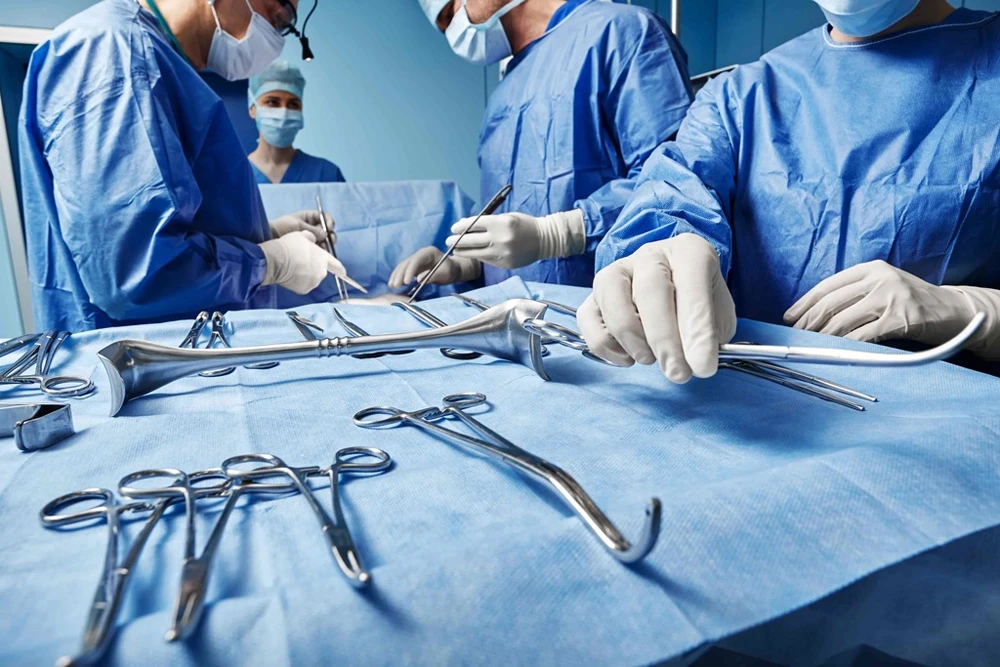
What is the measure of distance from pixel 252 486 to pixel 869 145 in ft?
3.24

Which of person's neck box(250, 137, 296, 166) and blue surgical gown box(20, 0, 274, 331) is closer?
blue surgical gown box(20, 0, 274, 331)

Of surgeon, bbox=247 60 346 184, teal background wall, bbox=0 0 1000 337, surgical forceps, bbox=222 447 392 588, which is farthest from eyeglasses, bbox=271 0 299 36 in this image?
teal background wall, bbox=0 0 1000 337

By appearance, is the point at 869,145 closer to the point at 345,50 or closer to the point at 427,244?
the point at 427,244

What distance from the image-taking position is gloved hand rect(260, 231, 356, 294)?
1.50m

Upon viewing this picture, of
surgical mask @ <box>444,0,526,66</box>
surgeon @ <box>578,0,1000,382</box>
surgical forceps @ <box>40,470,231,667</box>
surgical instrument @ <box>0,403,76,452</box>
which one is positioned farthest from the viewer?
surgical mask @ <box>444,0,526,66</box>

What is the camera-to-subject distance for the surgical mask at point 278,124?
2.73m

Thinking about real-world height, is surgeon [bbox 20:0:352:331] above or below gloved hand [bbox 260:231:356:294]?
above

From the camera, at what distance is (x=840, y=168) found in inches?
38.1

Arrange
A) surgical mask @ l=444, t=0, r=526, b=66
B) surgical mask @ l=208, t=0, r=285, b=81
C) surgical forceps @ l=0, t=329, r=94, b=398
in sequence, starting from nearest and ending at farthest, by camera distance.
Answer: surgical forceps @ l=0, t=329, r=94, b=398 < surgical mask @ l=208, t=0, r=285, b=81 < surgical mask @ l=444, t=0, r=526, b=66

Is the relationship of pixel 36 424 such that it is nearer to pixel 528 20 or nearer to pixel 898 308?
pixel 898 308

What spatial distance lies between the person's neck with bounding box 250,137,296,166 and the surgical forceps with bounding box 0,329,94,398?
2.09 metres

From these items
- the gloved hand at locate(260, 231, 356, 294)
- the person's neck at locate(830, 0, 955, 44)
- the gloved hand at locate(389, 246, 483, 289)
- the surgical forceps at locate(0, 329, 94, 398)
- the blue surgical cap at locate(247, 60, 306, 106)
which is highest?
the blue surgical cap at locate(247, 60, 306, 106)

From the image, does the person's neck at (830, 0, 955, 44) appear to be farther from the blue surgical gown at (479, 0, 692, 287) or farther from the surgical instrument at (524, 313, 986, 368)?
the surgical instrument at (524, 313, 986, 368)

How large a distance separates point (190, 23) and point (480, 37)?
2.56 feet
